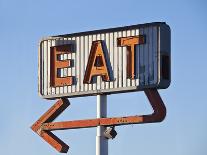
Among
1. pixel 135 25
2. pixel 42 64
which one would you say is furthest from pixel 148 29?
pixel 42 64

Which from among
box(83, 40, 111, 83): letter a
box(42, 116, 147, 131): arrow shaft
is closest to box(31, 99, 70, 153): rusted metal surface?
box(42, 116, 147, 131): arrow shaft

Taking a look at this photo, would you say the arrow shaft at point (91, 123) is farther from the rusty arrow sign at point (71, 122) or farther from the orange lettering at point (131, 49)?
the orange lettering at point (131, 49)

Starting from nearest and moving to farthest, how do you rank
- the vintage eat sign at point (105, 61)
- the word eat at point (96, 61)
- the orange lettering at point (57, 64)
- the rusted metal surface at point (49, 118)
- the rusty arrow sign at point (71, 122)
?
1. the rusty arrow sign at point (71, 122)
2. the vintage eat sign at point (105, 61)
3. the word eat at point (96, 61)
4. the orange lettering at point (57, 64)
5. the rusted metal surface at point (49, 118)

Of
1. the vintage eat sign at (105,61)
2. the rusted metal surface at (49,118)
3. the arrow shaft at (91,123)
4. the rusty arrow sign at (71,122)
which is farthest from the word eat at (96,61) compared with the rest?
the arrow shaft at (91,123)

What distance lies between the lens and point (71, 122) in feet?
346

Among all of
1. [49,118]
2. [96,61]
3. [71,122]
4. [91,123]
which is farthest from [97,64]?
[49,118]

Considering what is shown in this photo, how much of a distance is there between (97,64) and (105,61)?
0.77m

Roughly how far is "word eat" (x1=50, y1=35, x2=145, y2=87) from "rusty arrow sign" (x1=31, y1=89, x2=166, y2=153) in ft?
4.46

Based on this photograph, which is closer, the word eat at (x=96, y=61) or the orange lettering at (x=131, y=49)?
the orange lettering at (x=131, y=49)

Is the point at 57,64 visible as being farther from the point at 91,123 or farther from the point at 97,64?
the point at 91,123

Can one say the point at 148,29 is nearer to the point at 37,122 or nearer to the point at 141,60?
the point at 141,60

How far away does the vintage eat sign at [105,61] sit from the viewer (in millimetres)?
102625

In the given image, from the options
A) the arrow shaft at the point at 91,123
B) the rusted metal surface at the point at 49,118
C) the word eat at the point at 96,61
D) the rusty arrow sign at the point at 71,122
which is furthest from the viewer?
the rusted metal surface at the point at 49,118

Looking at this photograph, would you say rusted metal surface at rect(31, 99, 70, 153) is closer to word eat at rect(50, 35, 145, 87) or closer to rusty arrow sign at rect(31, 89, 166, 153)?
rusty arrow sign at rect(31, 89, 166, 153)
